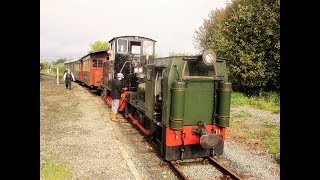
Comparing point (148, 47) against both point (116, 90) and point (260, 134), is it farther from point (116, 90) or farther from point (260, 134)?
point (260, 134)

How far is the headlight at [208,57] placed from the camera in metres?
6.58

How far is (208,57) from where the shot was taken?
21.7 feet

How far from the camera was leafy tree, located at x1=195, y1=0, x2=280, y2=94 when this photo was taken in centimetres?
1811

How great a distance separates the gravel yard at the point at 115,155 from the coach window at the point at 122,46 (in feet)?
11.6

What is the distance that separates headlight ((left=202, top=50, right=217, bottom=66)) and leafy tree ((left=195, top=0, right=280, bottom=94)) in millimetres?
12728

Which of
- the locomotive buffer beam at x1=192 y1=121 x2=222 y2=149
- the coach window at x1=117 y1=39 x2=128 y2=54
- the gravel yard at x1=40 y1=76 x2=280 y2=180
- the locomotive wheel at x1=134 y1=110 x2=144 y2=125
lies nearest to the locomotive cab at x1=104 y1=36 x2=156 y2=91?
the coach window at x1=117 y1=39 x2=128 y2=54

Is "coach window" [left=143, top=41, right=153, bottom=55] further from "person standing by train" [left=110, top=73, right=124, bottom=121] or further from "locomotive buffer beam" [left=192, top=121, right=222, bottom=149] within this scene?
"locomotive buffer beam" [left=192, top=121, right=222, bottom=149]
